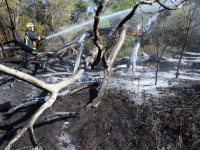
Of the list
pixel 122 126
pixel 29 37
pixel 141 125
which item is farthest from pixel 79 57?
pixel 141 125

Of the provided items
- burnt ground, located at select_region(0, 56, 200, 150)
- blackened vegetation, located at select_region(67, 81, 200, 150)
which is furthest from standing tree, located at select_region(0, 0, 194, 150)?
blackened vegetation, located at select_region(67, 81, 200, 150)

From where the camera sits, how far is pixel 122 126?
109 inches

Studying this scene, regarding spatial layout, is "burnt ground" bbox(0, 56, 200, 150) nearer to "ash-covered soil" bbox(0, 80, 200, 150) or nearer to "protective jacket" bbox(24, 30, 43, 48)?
"ash-covered soil" bbox(0, 80, 200, 150)

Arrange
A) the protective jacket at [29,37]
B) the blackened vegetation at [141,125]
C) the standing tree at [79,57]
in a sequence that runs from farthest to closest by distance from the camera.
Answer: the protective jacket at [29,37], the blackened vegetation at [141,125], the standing tree at [79,57]

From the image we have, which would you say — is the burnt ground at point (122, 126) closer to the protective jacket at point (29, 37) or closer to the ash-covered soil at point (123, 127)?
the ash-covered soil at point (123, 127)

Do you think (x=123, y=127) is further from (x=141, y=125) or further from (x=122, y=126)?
(x=141, y=125)

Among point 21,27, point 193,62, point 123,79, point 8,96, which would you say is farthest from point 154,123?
point 21,27

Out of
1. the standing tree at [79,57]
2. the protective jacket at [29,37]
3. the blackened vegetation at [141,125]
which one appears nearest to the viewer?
the standing tree at [79,57]

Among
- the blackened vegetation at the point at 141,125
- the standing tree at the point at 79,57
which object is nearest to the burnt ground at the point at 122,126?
the blackened vegetation at the point at 141,125

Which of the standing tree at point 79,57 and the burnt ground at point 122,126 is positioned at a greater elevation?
the standing tree at point 79,57

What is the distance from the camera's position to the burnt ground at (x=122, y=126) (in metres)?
2.42

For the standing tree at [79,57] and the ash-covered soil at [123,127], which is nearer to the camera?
the standing tree at [79,57]

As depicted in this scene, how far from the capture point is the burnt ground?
A: 242cm

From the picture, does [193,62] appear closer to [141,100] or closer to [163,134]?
[141,100]
